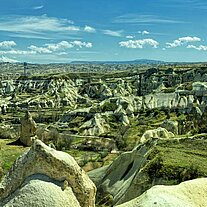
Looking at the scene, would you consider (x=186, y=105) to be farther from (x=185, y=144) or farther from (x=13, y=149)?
(x=185, y=144)

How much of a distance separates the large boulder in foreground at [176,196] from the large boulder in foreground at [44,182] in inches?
54.4

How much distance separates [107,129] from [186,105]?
1829cm

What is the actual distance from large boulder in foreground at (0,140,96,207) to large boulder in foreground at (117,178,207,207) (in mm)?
1383

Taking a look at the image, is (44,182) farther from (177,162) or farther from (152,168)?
(177,162)

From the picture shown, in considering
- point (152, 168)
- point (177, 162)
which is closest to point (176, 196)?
point (152, 168)

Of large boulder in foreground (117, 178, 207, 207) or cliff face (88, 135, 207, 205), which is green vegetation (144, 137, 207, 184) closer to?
cliff face (88, 135, 207, 205)

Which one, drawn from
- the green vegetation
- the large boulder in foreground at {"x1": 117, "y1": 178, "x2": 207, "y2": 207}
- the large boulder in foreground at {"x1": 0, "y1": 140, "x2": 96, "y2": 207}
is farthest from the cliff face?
the large boulder in foreground at {"x1": 0, "y1": 140, "x2": 96, "y2": 207}

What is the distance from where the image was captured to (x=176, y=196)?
11.2 m

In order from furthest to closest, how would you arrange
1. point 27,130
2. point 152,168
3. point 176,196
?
point 27,130 → point 152,168 → point 176,196

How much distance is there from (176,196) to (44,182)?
320cm

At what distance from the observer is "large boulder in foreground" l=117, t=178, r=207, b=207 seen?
10.6 m

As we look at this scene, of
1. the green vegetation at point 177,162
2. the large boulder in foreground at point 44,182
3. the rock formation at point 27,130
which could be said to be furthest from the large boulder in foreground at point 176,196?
the rock formation at point 27,130

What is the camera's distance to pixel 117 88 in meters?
126

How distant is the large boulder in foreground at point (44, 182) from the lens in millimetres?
10117
